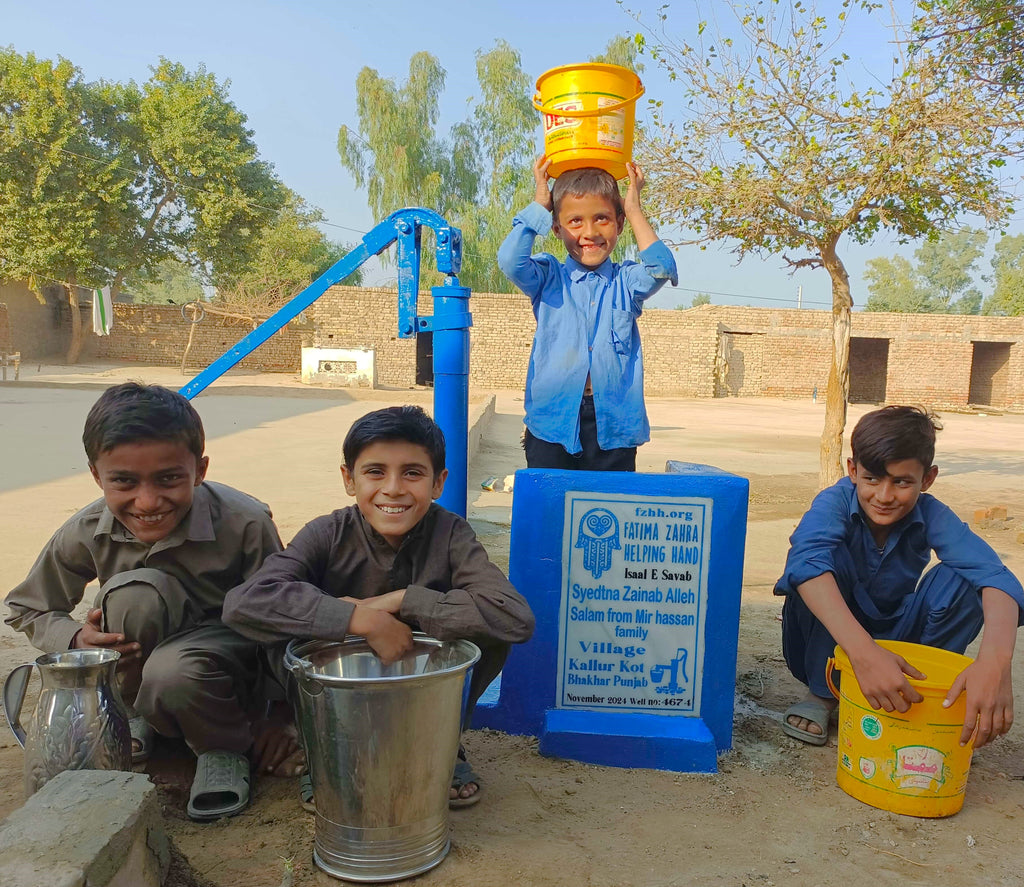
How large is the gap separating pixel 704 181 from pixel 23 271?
70.9 ft

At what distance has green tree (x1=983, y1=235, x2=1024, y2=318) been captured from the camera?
1671 inches

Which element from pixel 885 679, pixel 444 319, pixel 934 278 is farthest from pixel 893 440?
pixel 934 278

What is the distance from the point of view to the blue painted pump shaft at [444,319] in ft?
8.00

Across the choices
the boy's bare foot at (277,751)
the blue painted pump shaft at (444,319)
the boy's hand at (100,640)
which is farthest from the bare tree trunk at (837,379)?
the boy's hand at (100,640)

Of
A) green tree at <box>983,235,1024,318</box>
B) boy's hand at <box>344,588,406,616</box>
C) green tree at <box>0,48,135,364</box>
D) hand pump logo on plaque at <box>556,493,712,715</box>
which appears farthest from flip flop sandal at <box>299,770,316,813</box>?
green tree at <box>983,235,1024,318</box>

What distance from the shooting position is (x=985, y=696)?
70.7 inches

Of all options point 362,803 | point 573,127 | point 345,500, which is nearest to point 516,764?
point 362,803

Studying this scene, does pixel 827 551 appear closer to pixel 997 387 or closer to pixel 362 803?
pixel 362 803

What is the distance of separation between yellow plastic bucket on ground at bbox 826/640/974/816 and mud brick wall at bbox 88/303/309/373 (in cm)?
2478

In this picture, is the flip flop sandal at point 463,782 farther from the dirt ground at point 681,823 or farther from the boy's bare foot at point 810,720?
the boy's bare foot at point 810,720

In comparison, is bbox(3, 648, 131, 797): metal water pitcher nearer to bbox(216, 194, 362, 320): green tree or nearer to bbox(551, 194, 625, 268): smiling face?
bbox(551, 194, 625, 268): smiling face

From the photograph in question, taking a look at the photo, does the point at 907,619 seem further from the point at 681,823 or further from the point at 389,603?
the point at 389,603

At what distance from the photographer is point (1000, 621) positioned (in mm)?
1957

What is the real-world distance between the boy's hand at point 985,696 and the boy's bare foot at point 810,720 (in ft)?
1.66
